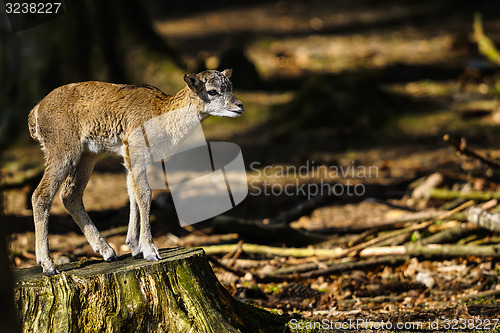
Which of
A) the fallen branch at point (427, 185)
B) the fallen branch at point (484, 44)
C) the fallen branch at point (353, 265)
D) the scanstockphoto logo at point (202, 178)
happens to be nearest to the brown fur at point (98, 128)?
the scanstockphoto logo at point (202, 178)

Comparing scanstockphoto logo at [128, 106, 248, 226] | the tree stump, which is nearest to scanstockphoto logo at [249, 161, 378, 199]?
scanstockphoto logo at [128, 106, 248, 226]

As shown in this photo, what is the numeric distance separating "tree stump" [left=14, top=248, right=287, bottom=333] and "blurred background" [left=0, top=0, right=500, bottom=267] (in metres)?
2.68

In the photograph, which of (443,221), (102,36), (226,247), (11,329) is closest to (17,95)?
(102,36)

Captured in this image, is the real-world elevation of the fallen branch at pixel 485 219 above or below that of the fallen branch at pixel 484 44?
below

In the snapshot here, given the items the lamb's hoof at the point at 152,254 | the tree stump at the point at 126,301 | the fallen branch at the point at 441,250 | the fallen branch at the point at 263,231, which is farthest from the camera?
the fallen branch at the point at 263,231

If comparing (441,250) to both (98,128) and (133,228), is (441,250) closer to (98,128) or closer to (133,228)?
(133,228)

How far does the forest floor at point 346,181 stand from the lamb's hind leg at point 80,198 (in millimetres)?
1656

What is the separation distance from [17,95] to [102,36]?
2.01m

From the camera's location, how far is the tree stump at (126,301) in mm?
4449

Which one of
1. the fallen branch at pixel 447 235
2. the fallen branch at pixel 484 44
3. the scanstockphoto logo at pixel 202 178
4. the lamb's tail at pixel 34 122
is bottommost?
the scanstockphoto logo at pixel 202 178

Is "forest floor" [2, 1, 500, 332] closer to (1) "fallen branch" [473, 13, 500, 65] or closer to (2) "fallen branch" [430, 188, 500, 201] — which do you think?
(2) "fallen branch" [430, 188, 500, 201]

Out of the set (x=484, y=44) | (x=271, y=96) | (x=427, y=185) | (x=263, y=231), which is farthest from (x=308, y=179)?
(x=484, y=44)

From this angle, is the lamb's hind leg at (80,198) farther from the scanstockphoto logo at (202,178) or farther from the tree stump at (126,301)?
the scanstockphoto logo at (202,178)

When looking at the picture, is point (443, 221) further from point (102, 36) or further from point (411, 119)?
point (102, 36)
